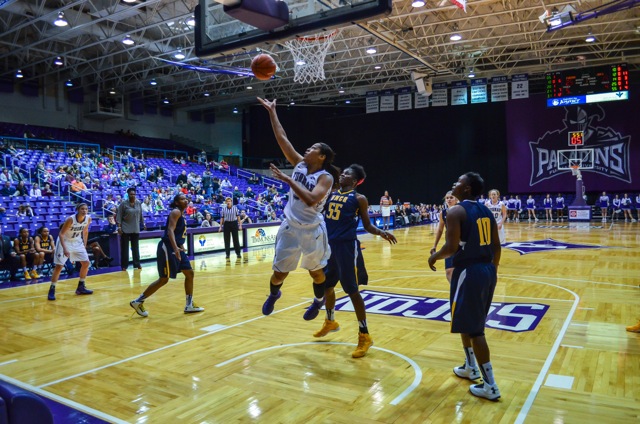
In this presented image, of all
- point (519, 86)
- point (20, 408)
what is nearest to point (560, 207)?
point (519, 86)

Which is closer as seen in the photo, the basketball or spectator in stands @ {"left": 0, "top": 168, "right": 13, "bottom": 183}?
the basketball

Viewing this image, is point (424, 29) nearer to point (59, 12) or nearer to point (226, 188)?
point (226, 188)

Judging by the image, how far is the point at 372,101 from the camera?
2852cm

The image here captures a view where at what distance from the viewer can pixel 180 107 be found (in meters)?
34.3

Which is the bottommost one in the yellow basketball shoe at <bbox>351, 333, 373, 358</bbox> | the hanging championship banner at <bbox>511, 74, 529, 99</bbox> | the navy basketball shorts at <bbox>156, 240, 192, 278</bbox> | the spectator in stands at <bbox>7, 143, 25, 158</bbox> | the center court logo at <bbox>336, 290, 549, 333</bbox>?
the center court logo at <bbox>336, 290, 549, 333</bbox>

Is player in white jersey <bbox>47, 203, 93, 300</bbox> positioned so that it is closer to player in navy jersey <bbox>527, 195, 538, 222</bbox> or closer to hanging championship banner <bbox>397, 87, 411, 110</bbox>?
hanging championship banner <bbox>397, 87, 411, 110</bbox>

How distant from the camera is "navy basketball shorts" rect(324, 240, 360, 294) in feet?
15.2

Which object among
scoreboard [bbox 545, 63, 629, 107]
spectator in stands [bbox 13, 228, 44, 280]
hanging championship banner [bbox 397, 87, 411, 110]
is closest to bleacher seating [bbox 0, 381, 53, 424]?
spectator in stands [bbox 13, 228, 44, 280]

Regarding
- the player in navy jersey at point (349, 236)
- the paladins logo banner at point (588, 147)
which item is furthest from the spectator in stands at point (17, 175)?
the paladins logo banner at point (588, 147)

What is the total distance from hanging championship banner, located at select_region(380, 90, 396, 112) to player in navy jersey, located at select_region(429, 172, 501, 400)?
25207mm

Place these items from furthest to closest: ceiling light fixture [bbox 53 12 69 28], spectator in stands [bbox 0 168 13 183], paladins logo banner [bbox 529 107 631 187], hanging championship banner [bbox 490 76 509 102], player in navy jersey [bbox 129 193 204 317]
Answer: paladins logo banner [bbox 529 107 631 187] → hanging championship banner [bbox 490 76 509 102] → ceiling light fixture [bbox 53 12 69 28] → spectator in stands [bbox 0 168 13 183] → player in navy jersey [bbox 129 193 204 317]

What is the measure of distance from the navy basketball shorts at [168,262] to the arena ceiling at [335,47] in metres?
12.7

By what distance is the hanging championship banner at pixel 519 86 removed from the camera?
80.6 ft

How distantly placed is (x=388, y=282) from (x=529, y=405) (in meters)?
5.28
